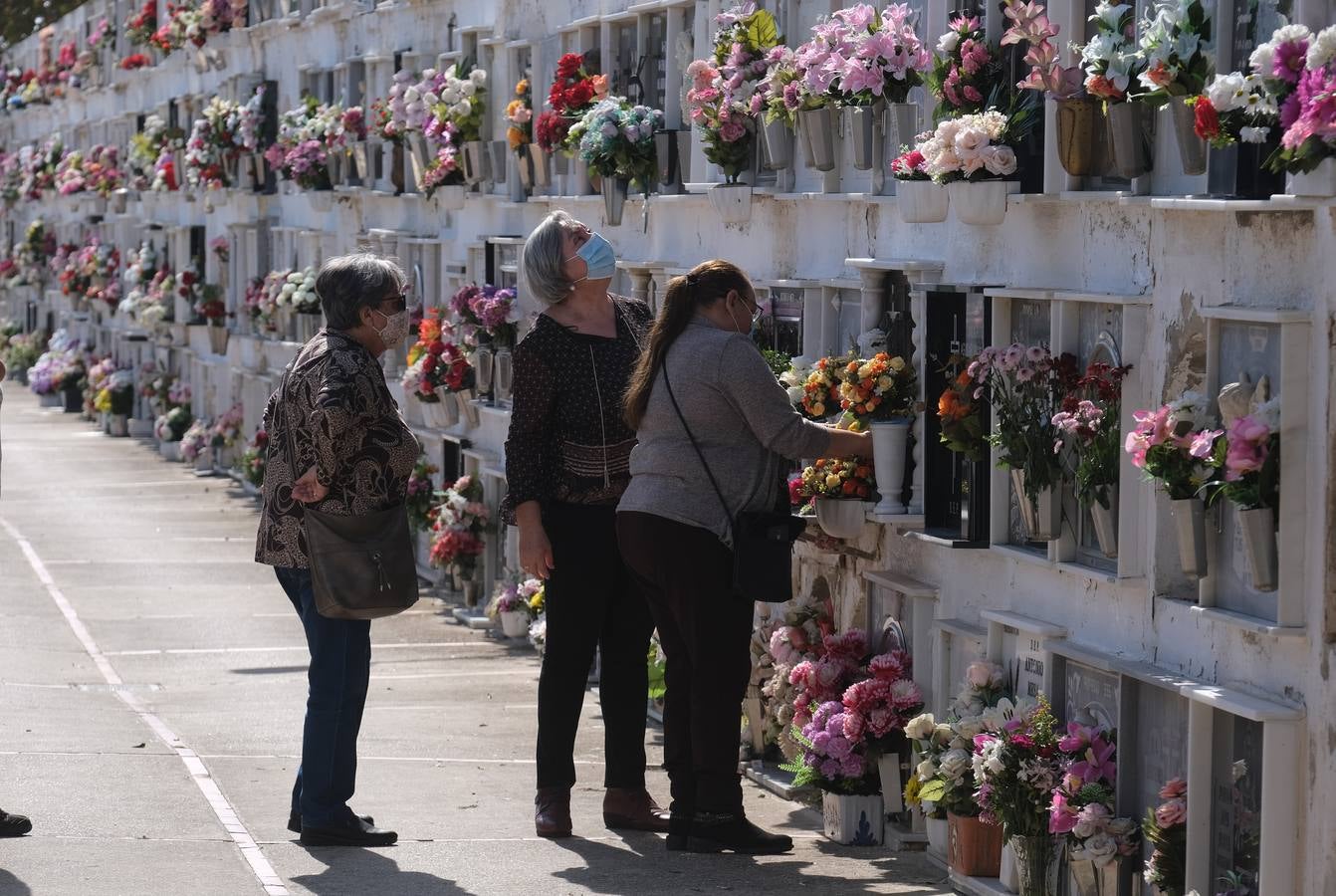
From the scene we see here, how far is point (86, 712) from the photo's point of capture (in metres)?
11.5

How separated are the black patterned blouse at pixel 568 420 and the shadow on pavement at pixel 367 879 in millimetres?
1344

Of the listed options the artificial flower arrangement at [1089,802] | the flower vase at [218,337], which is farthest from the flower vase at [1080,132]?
the flower vase at [218,337]

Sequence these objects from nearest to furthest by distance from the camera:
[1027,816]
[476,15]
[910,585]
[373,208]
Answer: [1027,816] → [910,585] → [476,15] → [373,208]

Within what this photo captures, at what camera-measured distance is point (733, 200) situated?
11.2 meters

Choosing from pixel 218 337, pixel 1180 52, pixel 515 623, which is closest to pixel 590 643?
pixel 1180 52

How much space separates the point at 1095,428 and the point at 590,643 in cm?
209

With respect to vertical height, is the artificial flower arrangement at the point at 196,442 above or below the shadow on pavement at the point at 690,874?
below

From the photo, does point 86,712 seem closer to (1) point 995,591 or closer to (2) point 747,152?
(2) point 747,152

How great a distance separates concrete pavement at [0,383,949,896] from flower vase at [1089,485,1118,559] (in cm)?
142

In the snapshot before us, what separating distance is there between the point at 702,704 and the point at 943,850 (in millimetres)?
1089

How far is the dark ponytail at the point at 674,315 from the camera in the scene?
787 centimetres

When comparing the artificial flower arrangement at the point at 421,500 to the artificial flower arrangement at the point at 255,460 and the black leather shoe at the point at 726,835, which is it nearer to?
the artificial flower arrangement at the point at 255,460

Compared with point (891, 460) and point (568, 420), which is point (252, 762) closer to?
point (568, 420)

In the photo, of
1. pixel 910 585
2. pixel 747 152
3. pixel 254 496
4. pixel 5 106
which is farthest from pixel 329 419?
pixel 5 106
